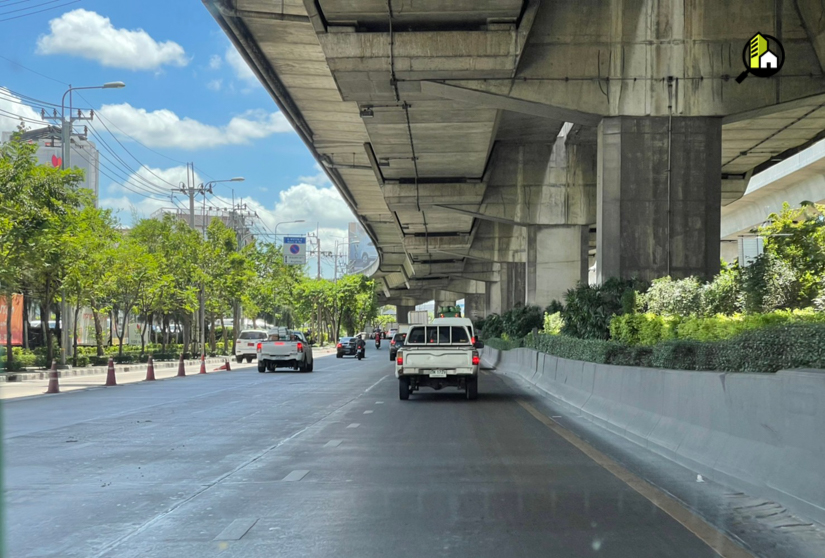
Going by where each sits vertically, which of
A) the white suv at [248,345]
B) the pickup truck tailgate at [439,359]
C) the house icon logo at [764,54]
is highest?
the house icon logo at [764,54]

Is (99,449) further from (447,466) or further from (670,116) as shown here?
(670,116)

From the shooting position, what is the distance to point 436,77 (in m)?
25.0

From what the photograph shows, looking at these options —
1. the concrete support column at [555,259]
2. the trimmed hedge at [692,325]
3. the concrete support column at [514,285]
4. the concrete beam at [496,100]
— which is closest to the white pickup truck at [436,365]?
the trimmed hedge at [692,325]

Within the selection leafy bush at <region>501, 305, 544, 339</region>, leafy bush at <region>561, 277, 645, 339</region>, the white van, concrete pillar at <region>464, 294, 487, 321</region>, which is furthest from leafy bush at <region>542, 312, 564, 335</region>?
concrete pillar at <region>464, 294, 487, 321</region>

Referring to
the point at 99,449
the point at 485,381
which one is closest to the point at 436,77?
the point at 485,381

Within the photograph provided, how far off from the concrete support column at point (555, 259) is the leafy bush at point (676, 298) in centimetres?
2348

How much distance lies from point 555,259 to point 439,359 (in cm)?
2579

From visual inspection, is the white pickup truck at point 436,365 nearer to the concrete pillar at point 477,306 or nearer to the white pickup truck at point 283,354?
the white pickup truck at point 283,354

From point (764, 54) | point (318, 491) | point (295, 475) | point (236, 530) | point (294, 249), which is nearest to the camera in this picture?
point (236, 530)

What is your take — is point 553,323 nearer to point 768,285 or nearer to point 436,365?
point 436,365

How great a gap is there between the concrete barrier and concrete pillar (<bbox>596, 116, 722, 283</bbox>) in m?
8.95

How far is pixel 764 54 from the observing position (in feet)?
79.9

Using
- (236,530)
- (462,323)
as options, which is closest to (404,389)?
(462,323)

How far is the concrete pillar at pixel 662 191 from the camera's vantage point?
82.3 feet
